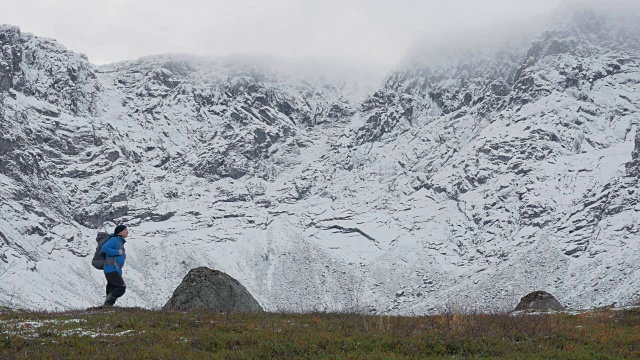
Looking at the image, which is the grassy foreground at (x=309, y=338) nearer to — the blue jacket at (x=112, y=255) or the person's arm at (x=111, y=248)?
the blue jacket at (x=112, y=255)

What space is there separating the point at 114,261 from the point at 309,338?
9562 mm

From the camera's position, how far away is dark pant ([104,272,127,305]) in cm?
2158

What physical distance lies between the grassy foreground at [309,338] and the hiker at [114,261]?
295 centimetres

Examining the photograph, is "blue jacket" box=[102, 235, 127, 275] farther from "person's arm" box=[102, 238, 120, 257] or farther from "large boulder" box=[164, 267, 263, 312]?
"large boulder" box=[164, 267, 263, 312]

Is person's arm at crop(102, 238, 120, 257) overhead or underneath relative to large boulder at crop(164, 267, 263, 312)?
overhead

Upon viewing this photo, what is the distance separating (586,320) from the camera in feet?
63.0

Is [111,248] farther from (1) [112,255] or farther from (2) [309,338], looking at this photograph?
(2) [309,338]

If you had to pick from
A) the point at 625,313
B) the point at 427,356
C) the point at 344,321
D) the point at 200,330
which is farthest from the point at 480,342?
the point at 625,313

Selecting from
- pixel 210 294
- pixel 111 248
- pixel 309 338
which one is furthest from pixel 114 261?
pixel 309 338

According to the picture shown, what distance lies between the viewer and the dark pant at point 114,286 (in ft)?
70.8

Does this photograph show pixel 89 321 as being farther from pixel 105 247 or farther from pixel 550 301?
pixel 550 301

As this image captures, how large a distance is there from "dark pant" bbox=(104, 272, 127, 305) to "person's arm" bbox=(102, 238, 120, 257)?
0.68 meters

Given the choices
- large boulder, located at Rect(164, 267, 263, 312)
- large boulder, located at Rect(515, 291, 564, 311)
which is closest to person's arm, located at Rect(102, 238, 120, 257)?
large boulder, located at Rect(164, 267, 263, 312)

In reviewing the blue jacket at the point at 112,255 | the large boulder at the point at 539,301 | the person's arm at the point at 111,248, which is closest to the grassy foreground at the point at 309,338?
the blue jacket at the point at 112,255
